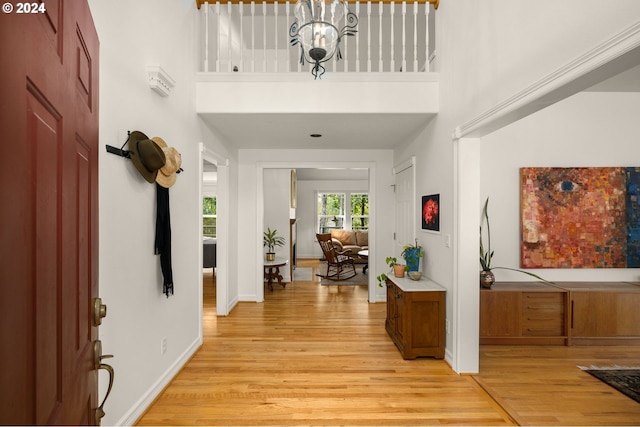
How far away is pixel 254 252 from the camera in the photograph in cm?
504

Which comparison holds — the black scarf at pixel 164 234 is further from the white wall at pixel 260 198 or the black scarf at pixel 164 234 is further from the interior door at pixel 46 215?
the white wall at pixel 260 198

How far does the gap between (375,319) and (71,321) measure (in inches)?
151

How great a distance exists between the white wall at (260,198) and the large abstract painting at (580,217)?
190cm

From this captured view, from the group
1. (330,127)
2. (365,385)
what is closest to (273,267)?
(330,127)

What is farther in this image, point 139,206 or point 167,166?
point 167,166

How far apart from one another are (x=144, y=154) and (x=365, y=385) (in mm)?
2344

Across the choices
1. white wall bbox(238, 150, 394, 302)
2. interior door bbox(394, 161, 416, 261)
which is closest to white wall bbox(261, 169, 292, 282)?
A: white wall bbox(238, 150, 394, 302)

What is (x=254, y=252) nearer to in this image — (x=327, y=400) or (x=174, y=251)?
(x=174, y=251)

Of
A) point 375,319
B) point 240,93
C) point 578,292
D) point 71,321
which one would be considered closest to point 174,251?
point 240,93

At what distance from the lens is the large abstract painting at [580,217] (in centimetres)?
354

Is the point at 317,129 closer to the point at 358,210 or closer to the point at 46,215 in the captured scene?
the point at 46,215

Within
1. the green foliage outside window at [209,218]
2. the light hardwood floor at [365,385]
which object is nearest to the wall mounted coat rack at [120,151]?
the light hardwood floor at [365,385]

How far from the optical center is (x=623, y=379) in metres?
2.67

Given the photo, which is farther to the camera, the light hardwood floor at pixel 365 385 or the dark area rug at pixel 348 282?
the dark area rug at pixel 348 282
